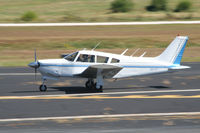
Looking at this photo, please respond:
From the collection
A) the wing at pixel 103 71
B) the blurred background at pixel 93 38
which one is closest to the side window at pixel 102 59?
the wing at pixel 103 71

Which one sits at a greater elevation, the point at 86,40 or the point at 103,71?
the point at 86,40

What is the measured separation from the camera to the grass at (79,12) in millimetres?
53000

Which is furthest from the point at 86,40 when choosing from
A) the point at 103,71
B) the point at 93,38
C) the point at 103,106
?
the point at 103,106

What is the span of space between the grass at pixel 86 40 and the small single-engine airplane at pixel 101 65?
34.7 ft

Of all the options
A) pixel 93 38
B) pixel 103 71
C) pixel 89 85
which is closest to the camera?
pixel 103 71

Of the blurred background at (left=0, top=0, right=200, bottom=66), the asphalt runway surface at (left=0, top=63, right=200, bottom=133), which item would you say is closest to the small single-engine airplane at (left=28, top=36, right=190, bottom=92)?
the asphalt runway surface at (left=0, top=63, right=200, bottom=133)

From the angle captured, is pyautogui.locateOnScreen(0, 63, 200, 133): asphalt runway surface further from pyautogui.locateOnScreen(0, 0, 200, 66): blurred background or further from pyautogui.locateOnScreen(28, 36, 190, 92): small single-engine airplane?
pyautogui.locateOnScreen(0, 0, 200, 66): blurred background

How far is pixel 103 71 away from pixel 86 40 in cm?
1981

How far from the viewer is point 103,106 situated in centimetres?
1534

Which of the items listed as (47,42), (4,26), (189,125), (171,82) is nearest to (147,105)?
(189,125)

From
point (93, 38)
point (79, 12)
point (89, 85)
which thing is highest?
point (79, 12)

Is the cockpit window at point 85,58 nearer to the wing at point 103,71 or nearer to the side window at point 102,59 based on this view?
the side window at point 102,59

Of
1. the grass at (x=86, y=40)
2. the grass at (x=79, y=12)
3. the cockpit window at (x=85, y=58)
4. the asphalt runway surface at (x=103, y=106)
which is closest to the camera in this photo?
Result: the asphalt runway surface at (x=103, y=106)

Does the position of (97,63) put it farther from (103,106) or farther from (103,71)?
(103,106)
